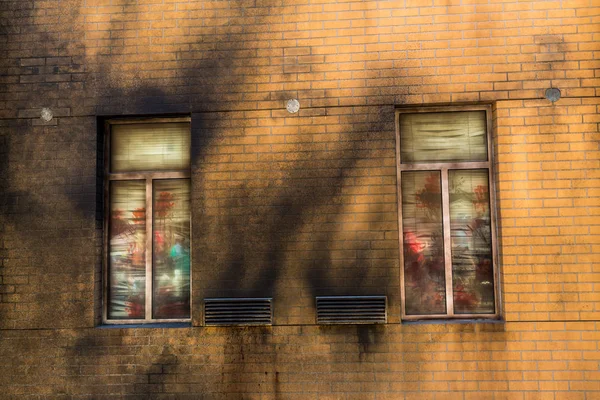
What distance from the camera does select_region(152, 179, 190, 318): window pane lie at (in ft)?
20.7

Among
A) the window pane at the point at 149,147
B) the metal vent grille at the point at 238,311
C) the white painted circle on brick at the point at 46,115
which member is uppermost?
the white painted circle on brick at the point at 46,115

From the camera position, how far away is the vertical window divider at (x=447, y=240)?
20.0 feet

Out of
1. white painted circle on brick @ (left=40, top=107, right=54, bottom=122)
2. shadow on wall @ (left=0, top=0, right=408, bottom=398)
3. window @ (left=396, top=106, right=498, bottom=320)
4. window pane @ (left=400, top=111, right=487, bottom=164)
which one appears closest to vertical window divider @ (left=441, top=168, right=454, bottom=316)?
window @ (left=396, top=106, right=498, bottom=320)

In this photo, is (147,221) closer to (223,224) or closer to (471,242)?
(223,224)

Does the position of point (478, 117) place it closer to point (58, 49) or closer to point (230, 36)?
point (230, 36)

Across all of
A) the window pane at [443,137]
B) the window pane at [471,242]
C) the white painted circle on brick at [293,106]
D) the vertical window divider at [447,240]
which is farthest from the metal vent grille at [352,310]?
the white painted circle on brick at [293,106]

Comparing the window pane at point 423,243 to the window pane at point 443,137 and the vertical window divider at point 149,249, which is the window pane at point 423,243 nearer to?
the window pane at point 443,137

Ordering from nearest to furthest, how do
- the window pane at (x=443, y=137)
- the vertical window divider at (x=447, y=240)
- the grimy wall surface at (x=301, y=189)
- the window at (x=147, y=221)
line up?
1. the grimy wall surface at (x=301, y=189)
2. the vertical window divider at (x=447, y=240)
3. the window pane at (x=443, y=137)
4. the window at (x=147, y=221)

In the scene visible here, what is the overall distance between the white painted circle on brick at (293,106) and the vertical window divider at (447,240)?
1760mm

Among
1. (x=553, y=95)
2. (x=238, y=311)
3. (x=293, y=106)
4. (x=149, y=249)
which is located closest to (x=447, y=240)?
(x=553, y=95)

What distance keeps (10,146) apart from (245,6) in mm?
3112

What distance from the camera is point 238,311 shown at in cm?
595

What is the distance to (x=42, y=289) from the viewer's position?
6176 millimetres

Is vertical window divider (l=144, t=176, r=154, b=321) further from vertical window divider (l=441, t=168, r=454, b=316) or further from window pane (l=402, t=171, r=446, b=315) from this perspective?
vertical window divider (l=441, t=168, r=454, b=316)
